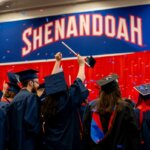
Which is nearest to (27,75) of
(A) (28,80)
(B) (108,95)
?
(A) (28,80)

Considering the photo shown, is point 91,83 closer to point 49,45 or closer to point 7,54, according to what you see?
Answer: point 49,45

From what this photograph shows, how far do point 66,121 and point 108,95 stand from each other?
50cm

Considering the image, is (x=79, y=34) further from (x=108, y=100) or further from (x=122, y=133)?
(x=122, y=133)

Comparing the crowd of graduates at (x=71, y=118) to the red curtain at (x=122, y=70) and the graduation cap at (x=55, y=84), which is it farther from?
the red curtain at (x=122, y=70)

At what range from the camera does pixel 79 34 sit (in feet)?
21.0

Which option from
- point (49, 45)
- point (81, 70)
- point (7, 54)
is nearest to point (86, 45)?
point (49, 45)

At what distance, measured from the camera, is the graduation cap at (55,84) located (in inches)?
126

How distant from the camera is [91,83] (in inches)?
224

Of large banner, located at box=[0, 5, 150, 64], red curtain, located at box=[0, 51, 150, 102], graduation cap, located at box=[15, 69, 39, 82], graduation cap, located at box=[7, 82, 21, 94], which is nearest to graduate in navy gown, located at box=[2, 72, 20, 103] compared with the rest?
graduation cap, located at box=[7, 82, 21, 94]

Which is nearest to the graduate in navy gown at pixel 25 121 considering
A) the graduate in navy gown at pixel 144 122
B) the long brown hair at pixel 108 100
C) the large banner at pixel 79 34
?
the long brown hair at pixel 108 100

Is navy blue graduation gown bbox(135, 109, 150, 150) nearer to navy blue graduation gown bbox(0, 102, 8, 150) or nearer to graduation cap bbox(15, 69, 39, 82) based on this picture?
graduation cap bbox(15, 69, 39, 82)

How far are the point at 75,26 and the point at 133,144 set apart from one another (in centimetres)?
388

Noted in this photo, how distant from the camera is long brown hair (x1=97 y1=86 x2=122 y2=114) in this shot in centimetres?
302

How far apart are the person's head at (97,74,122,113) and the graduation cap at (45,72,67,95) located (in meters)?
0.38
